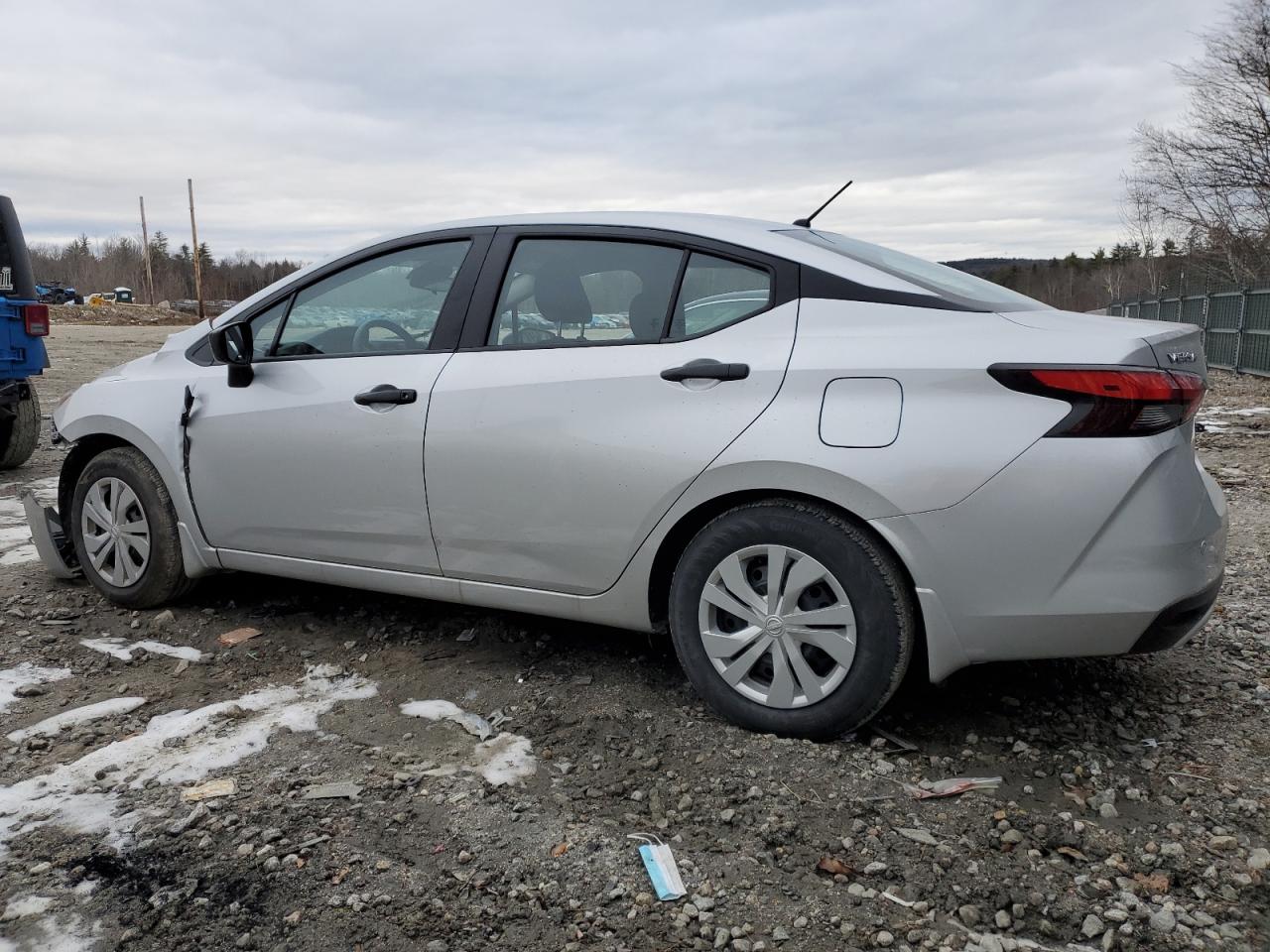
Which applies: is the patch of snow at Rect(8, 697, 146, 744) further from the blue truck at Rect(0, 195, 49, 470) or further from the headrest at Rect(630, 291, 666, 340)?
the blue truck at Rect(0, 195, 49, 470)

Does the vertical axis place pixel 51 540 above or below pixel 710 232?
below

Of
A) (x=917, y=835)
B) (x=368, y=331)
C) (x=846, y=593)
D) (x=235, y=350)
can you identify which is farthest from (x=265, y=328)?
(x=917, y=835)

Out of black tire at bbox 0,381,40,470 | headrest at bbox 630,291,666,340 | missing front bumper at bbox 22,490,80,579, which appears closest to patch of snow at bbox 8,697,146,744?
missing front bumper at bbox 22,490,80,579

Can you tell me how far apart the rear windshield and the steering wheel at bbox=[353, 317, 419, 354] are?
4.58 feet

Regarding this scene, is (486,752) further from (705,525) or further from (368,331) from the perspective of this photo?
(368,331)

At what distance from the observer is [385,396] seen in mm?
3590

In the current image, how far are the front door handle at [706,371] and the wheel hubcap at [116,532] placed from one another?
247cm

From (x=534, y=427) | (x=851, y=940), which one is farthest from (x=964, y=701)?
(x=534, y=427)

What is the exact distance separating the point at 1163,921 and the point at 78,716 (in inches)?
Answer: 126

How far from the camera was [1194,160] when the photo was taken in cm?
2962

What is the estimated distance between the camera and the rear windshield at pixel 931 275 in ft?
10.1

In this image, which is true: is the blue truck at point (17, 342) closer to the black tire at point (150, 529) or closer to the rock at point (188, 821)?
the black tire at point (150, 529)

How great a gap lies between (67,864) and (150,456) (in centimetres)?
207

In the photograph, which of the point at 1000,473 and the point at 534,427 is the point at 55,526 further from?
the point at 1000,473
